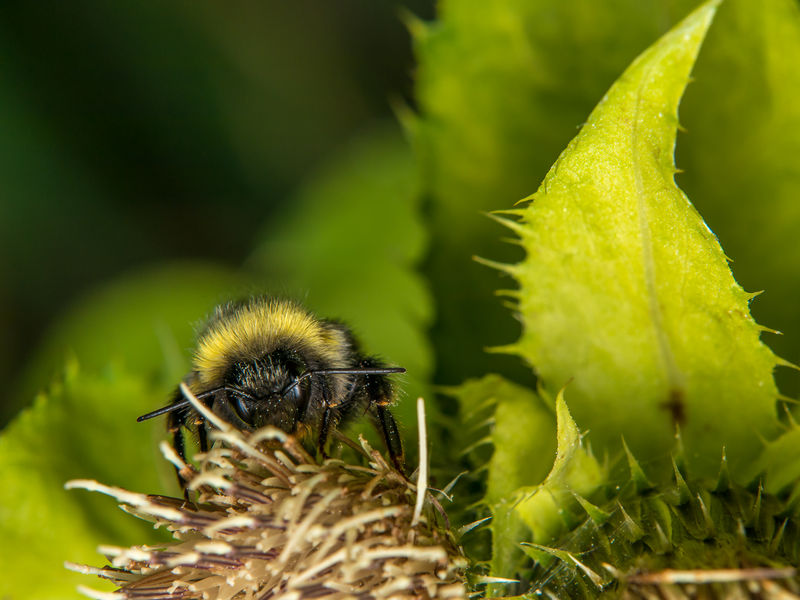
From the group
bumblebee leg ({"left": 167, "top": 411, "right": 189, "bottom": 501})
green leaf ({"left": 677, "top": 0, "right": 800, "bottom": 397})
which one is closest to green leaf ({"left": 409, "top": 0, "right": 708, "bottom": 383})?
green leaf ({"left": 677, "top": 0, "right": 800, "bottom": 397})

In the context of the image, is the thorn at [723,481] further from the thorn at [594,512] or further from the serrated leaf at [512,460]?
the serrated leaf at [512,460]

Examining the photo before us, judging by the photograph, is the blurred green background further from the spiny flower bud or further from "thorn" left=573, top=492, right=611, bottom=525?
"thorn" left=573, top=492, right=611, bottom=525

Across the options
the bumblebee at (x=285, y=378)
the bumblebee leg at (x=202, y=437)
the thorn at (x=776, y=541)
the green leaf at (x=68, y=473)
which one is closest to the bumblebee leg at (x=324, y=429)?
the bumblebee at (x=285, y=378)

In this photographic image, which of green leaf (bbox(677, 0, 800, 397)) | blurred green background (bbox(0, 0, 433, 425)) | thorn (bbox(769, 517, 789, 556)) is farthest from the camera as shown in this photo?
blurred green background (bbox(0, 0, 433, 425))

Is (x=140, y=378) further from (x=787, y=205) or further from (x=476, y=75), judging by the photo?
(x=787, y=205)

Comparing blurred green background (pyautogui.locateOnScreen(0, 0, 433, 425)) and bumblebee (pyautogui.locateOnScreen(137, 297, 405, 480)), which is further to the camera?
blurred green background (pyautogui.locateOnScreen(0, 0, 433, 425))

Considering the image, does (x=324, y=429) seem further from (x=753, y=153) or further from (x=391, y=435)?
(x=753, y=153)

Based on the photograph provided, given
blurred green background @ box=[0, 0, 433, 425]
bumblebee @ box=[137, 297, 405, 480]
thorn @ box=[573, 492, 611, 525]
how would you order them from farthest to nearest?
blurred green background @ box=[0, 0, 433, 425] < bumblebee @ box=[137, 297, 405, 480] < thorn @ box=[573, 492, 611, 525]
